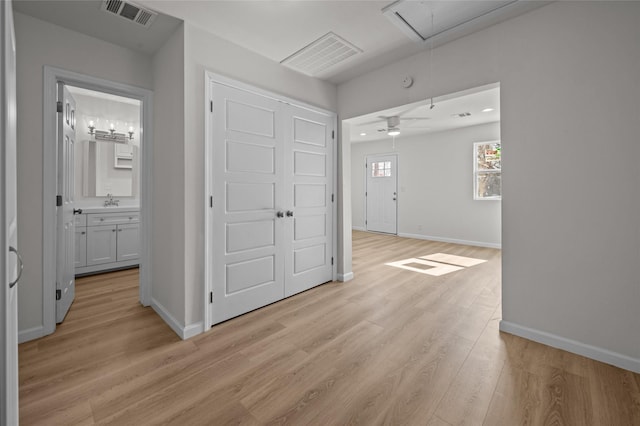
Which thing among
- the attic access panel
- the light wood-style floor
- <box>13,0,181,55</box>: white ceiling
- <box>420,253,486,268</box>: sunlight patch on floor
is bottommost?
the light wood-style floor

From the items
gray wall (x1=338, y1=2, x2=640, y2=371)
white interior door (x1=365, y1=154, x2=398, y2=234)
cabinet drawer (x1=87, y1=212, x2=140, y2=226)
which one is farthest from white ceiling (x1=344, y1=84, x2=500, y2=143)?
cabinet drawer (x1=87, y1=212, x2=140, y2=226)

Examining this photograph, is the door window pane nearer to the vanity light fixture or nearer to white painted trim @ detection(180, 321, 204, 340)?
the vanity light fixture

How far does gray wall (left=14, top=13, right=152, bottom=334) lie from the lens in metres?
2.25

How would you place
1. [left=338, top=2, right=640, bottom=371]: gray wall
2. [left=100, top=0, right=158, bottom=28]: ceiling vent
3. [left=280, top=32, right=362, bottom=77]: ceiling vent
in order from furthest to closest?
[left=280, top=32, right=362, bottom=77]: ceiling vent < [left=100, top=0, right=158, bottom=28]: ceiling vent < [left=338, top=2, right=640, bottom=371]: gray wall

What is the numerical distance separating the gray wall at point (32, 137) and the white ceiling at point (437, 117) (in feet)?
9.62

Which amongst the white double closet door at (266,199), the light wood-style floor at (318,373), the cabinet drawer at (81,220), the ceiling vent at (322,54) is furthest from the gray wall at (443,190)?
the cabinet drawer at (81,220)

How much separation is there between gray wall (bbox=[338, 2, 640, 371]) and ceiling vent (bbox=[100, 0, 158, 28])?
8.89 feet

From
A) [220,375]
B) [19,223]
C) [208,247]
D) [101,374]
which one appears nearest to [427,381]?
[220,375]

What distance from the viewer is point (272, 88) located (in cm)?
295

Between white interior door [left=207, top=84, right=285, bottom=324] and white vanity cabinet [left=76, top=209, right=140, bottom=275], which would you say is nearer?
white interior door [left=207, top=84, right=285, bottom=324]

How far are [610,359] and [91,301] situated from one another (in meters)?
4.59

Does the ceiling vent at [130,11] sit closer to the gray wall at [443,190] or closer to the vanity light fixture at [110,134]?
the vanity light fixture at [110,134]

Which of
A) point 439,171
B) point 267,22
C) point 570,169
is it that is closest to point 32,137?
point 267,22

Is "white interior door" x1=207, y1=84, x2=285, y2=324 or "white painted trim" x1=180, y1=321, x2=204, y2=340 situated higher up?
"white interior door" x1=207, y1=84, x2=285, y2=324
